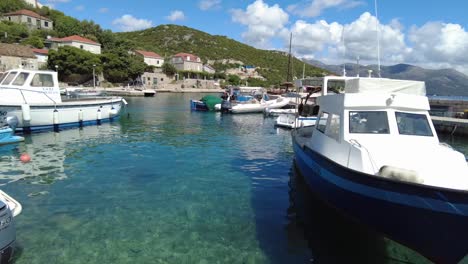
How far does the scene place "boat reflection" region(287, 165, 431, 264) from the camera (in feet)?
21.1

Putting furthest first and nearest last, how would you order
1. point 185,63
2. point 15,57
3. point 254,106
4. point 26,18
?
point 185,63
point 26,18
point 15,57
point 254,106

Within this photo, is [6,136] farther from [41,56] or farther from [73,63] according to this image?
[41,56]

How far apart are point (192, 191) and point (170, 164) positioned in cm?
372

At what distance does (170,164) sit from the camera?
44.5 feet

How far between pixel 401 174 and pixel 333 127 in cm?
311

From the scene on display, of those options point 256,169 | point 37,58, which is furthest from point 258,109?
point 37,58

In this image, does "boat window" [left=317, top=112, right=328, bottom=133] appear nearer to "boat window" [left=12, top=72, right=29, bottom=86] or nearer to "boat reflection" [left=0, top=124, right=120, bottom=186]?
"boat reflection" [left=0, top=124, right=120, bottom=186]

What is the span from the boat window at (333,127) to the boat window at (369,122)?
52cm

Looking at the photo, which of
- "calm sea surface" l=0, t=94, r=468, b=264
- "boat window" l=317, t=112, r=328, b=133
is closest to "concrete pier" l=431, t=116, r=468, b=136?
"calm sea surface" l=0, t=94, r=468, b=264

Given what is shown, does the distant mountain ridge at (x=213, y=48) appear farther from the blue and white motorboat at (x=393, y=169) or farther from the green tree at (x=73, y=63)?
the blue and white motorboat at (x=393, y=169)

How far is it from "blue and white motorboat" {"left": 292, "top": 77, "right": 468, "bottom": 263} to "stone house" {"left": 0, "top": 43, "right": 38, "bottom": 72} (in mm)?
73948

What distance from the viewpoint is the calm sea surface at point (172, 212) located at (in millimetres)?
6473

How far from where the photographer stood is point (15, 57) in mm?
70000

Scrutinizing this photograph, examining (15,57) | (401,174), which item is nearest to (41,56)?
(15,57)
